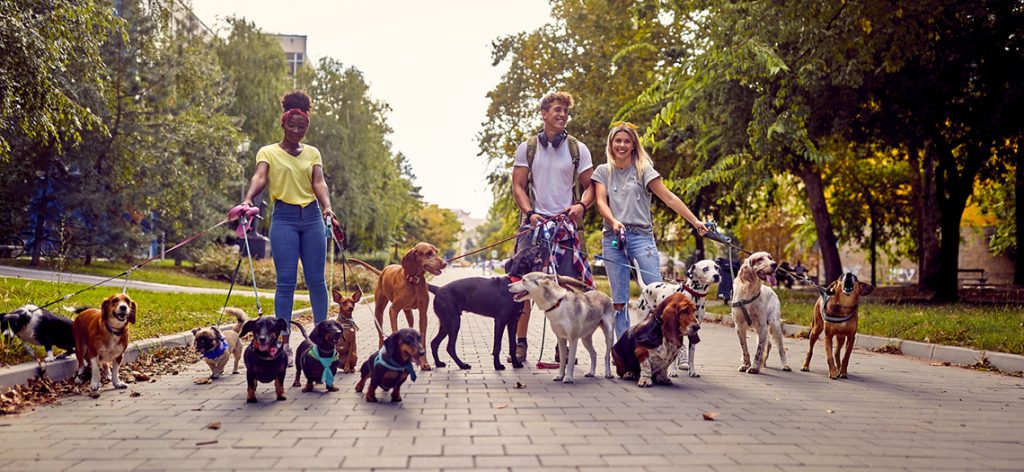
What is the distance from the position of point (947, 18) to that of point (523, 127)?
1447 cm

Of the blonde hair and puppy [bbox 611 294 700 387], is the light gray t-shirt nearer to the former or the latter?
the blonde hair

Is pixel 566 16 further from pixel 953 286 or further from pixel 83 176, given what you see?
pixel 83 176

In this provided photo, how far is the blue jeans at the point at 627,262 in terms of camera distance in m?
7.99

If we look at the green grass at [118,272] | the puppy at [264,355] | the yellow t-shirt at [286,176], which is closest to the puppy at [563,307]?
the puppy at [264,355]

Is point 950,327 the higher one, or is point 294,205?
point 294,205

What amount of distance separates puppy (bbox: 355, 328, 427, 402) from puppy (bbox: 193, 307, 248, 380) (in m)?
1.56

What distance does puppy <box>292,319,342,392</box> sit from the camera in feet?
20.6

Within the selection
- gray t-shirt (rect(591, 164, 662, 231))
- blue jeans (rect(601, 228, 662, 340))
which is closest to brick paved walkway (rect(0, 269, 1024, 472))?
blue jeans (rect(601, 228, 662, 340))

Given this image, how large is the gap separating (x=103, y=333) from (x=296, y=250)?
1.85 metres

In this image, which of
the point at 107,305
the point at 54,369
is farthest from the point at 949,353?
the point at 54,369

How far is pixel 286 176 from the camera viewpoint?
25.1ft

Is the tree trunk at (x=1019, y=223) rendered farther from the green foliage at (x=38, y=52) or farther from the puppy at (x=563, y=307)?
the green foliage at (x=38, y=52)

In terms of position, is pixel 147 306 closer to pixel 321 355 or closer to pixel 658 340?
pixel 321 355

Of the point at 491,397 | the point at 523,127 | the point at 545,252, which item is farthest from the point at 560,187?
the point at 523,127
